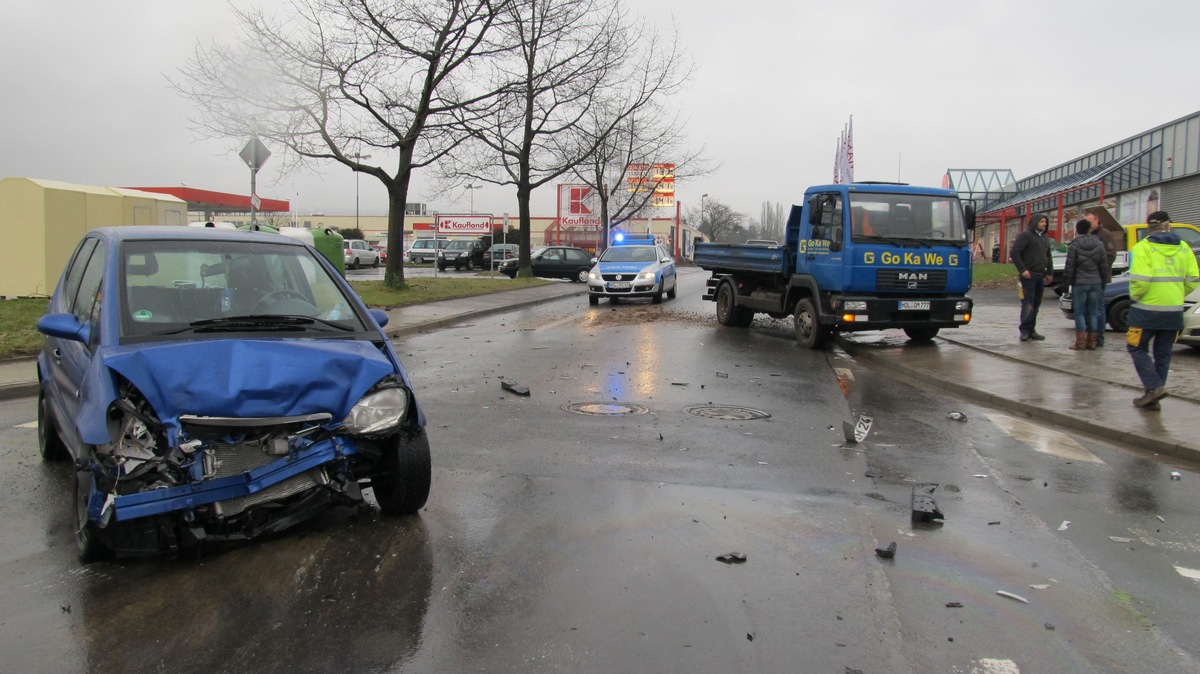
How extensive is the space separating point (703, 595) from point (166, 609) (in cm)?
241

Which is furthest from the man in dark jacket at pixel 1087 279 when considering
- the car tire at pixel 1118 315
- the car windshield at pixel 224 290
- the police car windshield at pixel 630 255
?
the police car windshield at pixel 630 255

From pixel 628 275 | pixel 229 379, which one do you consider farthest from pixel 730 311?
pixel 229 379

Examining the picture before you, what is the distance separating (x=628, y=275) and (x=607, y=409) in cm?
1500

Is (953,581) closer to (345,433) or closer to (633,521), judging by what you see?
(633,521)

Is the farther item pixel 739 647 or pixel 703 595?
pixel 703 595

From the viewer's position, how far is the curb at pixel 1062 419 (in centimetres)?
735

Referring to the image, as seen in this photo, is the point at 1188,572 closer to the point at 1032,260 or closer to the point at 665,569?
the point at 665,569

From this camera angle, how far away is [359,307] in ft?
17.8

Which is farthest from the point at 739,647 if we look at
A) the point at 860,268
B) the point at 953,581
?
the point at 860,268

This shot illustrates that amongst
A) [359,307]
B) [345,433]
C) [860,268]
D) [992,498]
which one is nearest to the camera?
[345,433]

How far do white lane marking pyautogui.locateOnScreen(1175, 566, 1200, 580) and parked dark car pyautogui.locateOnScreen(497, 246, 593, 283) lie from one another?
35.0 metres

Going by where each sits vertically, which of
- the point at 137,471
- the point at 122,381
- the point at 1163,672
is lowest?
Result: the point at 1163,672

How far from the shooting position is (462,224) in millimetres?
37250

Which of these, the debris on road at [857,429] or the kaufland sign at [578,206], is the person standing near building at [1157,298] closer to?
the debris on road at [857,429]
